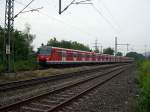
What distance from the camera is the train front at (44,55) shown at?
34969 millimetres

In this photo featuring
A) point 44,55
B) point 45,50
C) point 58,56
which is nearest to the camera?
point 44,55

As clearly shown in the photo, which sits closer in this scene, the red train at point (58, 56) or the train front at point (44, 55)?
the train front at point (44, 55)

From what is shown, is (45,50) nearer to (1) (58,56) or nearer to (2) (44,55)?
(2) (44,55)

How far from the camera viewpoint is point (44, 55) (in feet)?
115

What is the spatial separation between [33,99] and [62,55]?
2704cm

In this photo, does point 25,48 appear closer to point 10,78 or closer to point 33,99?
point 10,78

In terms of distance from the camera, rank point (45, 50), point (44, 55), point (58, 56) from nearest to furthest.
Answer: point (44, 55) → point (45, 50) → point (58, 56)

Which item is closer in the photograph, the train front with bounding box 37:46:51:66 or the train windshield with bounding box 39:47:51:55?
the train front with bounding box 37:46:51:66

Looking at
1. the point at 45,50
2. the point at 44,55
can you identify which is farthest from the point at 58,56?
the point at 44,55

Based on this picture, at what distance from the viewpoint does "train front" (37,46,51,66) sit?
35.0m

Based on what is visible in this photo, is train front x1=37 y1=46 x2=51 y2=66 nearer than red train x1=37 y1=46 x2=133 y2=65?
Yes

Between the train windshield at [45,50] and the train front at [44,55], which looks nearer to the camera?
the train front at [44,55]

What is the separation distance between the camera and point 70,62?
4250 cm

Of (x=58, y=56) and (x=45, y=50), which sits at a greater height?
(x=45, y=50)
